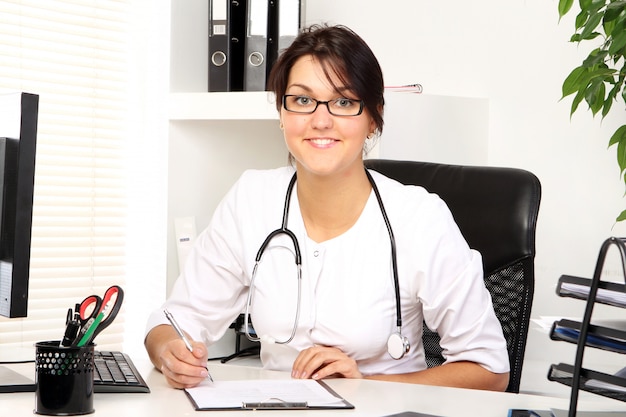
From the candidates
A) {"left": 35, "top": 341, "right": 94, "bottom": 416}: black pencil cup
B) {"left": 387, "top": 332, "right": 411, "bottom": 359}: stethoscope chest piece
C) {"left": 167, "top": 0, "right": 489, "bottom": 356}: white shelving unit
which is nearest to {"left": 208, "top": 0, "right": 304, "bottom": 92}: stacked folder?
{"left": 167, "top": 0, "right": 489, "bottom": 356}: white shelving unit

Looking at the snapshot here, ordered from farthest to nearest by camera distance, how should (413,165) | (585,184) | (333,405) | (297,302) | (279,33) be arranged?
1. (279,33)
2. (585,184)
3. (413,165)
4. (297,302)
5. (333,405)

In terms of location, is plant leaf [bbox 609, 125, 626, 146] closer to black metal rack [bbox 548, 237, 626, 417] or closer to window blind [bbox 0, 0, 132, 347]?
black metal rack [bbox 548, 237, 626, 417]

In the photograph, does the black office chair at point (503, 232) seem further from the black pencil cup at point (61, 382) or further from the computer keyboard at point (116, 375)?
the black pencil cup at point (61, 382)

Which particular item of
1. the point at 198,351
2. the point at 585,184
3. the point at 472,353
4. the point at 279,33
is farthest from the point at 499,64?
the point at 198,351

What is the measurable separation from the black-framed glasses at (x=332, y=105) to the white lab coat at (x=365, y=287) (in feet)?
0.49

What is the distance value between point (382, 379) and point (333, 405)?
31cm

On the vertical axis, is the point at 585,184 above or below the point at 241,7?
below

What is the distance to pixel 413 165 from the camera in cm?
185

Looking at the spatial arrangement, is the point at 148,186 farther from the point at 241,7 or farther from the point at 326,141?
the point at 326,141

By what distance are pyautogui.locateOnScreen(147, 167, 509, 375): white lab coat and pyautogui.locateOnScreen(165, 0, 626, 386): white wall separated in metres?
0.66

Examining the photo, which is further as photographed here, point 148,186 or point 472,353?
point 148,186

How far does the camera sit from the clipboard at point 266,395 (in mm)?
1150

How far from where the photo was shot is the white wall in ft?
7.17

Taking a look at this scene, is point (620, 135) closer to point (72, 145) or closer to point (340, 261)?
point (340, 261)
